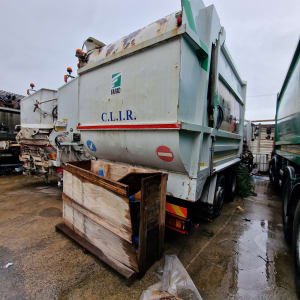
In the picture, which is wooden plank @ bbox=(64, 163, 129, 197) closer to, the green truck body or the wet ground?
the wet ground

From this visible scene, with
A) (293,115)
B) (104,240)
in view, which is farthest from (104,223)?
(293,115)

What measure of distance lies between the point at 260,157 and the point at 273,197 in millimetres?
4549

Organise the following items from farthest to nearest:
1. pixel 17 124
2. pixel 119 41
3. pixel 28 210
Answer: pixel 17 124 → pixel 28 210 → pixel 119 41

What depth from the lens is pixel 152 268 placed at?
2.12m

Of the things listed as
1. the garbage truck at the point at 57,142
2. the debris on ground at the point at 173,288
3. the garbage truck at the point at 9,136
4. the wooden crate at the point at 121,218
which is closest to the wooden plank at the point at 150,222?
the wooden crate at the point at 121,218

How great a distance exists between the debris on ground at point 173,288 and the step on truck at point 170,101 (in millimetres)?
501

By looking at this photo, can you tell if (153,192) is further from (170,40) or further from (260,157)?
(260,157)

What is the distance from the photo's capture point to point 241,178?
5504 millimetres

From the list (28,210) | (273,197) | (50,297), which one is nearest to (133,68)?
(50,297)

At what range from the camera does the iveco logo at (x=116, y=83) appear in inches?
101

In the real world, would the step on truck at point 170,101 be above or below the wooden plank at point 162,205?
above

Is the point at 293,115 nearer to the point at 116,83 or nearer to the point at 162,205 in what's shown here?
the point at 162,205

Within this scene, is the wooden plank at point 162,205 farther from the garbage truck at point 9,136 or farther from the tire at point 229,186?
the garbage truck at point 9,136

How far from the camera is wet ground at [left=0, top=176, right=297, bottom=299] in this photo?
6.05 feet
